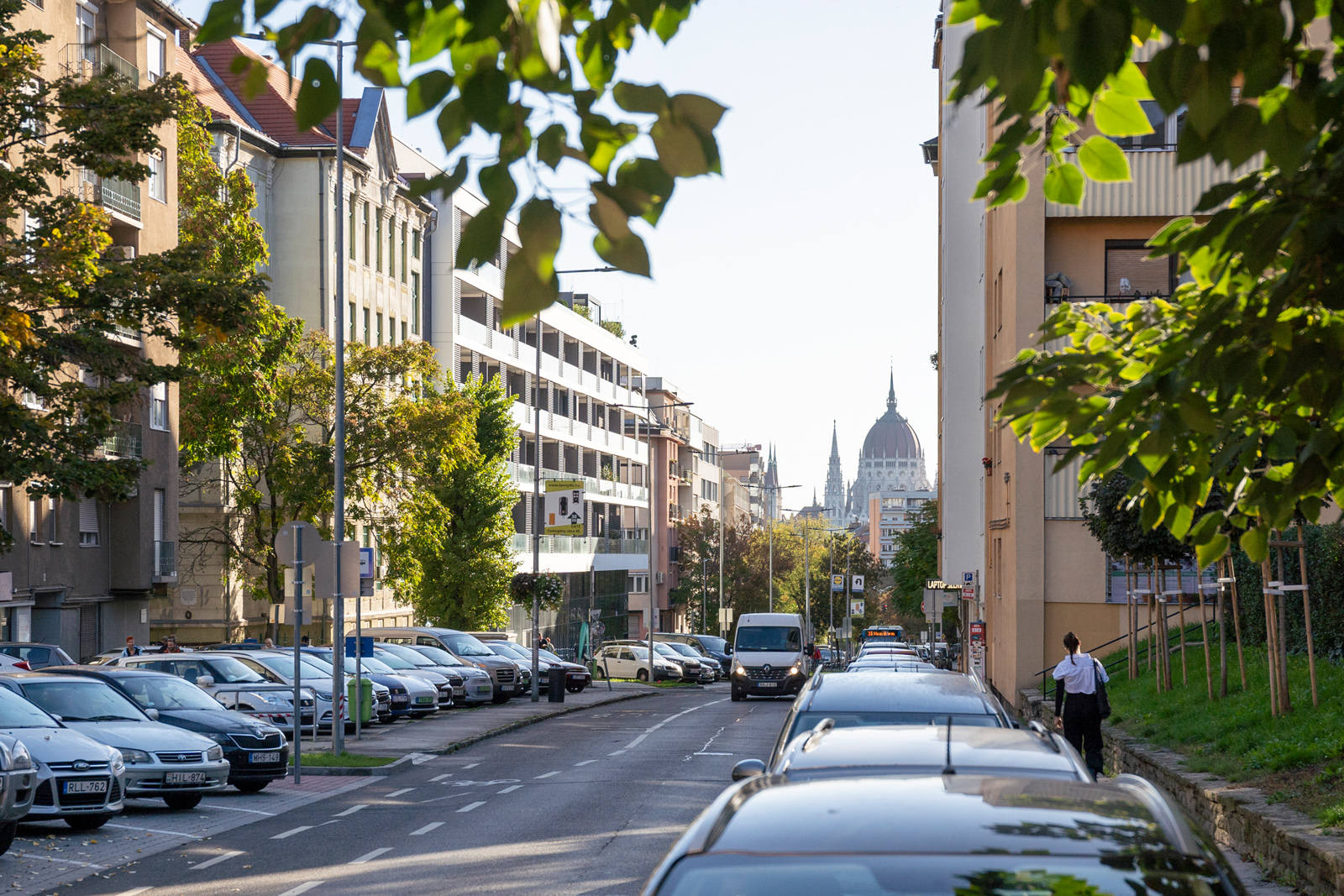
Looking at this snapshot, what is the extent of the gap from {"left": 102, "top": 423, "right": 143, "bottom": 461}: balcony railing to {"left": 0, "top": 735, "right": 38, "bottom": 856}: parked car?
80.5 ft

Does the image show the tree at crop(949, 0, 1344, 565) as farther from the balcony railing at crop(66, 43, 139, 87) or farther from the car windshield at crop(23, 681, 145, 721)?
the balcony railing at crop(66, 43, 139, 87)

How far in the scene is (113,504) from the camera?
117ft

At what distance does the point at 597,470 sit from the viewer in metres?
84.2

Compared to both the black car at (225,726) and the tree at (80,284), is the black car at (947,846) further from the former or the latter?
the tree at (80,284)

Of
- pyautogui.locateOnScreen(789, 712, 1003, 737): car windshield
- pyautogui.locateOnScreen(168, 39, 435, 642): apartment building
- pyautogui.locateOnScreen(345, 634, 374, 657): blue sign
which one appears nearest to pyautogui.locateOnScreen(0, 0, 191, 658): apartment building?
pyautogui.locateOnScreen(168, 39, 435, 642): apartment building

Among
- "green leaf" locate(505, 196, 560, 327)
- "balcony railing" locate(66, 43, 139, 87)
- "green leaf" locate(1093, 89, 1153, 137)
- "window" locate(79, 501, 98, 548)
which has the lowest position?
"window" locate(79, 501, 98, 548)

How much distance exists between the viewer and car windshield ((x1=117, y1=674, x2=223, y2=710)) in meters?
20.3

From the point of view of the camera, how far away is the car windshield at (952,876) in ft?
11.5

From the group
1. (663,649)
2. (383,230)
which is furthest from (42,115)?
(663,649)

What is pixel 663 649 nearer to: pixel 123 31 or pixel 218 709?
pixel 123 31

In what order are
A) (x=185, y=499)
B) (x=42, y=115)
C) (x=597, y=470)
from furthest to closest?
(x=597, y=470) → (x=185, y=499) → (x=42, y=115)

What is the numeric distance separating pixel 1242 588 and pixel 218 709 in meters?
15.5

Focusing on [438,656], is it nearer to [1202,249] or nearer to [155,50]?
[155,50]

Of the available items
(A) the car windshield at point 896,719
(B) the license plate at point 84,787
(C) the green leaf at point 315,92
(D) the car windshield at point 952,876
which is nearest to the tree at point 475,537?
(B) the license plate at point 84,787
